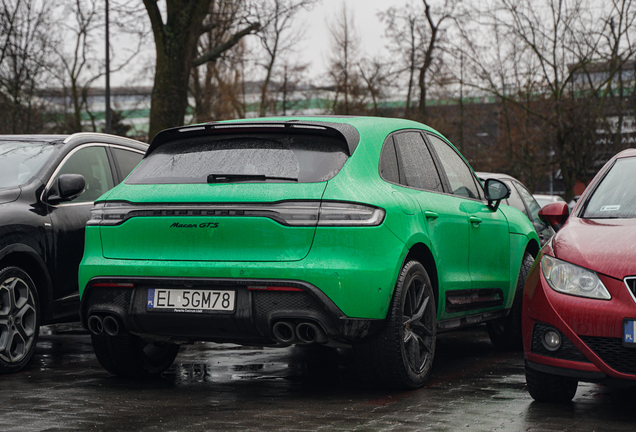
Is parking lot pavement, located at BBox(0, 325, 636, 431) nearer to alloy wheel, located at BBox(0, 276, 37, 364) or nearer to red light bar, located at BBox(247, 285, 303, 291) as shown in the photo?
alloy wheel, located at BBox(0, 276, 37, 364)

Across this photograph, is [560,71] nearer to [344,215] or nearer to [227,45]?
[227,45]

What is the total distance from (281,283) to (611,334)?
173cm

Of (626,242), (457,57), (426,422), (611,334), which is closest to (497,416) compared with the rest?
(426,422)

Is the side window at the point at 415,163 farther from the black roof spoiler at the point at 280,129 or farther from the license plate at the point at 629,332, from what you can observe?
the license plate at the point at 629,332

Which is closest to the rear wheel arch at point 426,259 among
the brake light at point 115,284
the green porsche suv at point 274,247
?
the green porsche suv at point 274,247

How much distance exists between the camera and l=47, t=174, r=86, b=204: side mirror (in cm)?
653

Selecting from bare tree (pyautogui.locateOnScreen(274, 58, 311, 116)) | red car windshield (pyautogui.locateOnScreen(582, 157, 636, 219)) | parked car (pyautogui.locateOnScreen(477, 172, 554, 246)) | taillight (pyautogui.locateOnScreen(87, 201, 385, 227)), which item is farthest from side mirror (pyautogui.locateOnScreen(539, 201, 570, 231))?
bare tree (pyautogui.locateOnScreen(274, 58, 311, 116))

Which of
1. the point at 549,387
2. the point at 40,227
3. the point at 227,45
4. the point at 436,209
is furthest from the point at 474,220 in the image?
the point at 227,45

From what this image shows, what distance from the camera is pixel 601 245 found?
460 cm

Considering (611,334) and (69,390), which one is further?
(69,390)

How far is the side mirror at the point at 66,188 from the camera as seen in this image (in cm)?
653

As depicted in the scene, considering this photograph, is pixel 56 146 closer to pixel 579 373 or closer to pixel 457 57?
pixel 579 373

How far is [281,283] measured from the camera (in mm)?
4680

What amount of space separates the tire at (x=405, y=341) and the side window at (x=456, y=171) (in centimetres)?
123
